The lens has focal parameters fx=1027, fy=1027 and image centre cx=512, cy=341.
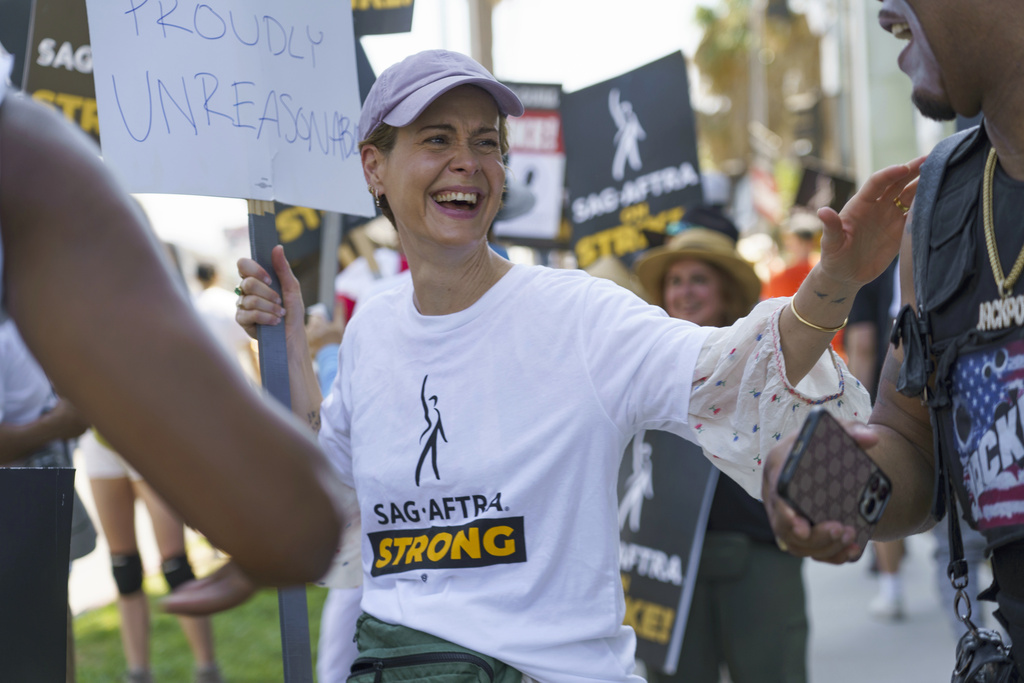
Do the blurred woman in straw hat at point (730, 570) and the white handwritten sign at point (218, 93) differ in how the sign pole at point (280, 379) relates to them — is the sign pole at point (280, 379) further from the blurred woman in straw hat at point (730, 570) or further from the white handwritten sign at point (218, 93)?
the blurred woman in straw hat at point (730, 570)

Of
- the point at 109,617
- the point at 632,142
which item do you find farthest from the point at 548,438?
the point at 109,617

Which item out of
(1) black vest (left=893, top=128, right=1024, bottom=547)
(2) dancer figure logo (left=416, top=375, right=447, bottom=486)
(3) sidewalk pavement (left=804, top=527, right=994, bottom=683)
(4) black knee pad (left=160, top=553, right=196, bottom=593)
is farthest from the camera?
(4) black knee pad (left=160, top=553, right=196, bottom=593)

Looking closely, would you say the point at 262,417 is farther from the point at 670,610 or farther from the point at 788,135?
the point at 788,135

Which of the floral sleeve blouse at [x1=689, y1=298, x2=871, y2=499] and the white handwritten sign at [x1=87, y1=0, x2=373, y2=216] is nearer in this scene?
the floral sleeve blouse at [x1=689, y1=298, x2=871, y2=499]

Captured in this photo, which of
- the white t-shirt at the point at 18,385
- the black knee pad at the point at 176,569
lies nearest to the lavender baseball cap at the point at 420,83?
the white t-shirt at the point at 18,385

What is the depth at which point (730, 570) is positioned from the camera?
3.68 metres

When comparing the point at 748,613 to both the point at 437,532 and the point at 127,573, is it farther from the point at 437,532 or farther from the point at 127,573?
the point at 127,573

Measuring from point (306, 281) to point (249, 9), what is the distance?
3.23 meters

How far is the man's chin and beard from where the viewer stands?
5.24ft

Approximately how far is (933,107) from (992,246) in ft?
0.78

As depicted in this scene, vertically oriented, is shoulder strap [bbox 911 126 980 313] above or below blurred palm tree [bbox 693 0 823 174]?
below

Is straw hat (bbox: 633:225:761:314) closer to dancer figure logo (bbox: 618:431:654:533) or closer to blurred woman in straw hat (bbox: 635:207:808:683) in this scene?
blurred woman in straw hat (bbox: 635:207:808:683)

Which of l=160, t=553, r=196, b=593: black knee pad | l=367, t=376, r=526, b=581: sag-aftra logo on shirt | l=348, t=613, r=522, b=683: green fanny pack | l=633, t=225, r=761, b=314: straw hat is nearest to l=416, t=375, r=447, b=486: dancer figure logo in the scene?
l=367, t=376, r=526, b=581: sag-aftra logo on shirt

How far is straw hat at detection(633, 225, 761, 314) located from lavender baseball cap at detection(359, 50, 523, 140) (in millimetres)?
1907
